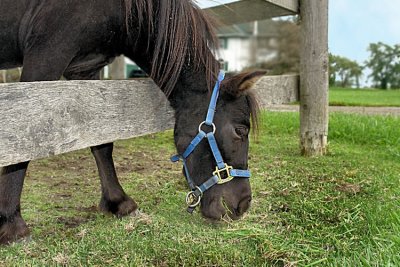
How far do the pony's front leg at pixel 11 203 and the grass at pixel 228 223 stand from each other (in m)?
0.09

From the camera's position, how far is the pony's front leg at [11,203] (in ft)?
7.19

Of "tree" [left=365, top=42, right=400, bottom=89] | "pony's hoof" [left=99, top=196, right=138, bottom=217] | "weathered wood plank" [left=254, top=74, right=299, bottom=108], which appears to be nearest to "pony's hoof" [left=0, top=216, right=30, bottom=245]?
"pony's hoof" [left=99, top=196, right=138, bottom=217]

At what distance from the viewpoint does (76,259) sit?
6.28ft

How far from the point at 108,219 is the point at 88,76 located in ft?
2.87

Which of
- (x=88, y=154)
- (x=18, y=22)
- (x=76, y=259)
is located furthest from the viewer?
(x=88, y=154)

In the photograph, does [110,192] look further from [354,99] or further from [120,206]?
[354,99]

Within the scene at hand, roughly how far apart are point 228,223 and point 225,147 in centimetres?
37

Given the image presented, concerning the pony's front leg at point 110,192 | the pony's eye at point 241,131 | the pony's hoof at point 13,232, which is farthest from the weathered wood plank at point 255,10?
the pony's hoof at point 13,232

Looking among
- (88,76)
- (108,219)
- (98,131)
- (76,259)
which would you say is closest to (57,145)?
(98,131)

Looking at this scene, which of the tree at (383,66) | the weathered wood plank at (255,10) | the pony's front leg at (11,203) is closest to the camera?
the pony's front leg at (11,203)

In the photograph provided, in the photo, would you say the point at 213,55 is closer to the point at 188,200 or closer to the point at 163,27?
the point at 163,27

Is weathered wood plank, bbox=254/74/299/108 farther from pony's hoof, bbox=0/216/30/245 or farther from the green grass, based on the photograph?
the green grass

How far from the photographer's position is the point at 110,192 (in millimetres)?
2768

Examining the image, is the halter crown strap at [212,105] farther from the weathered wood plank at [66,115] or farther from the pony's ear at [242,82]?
the weathered wood plank at [66,115]
